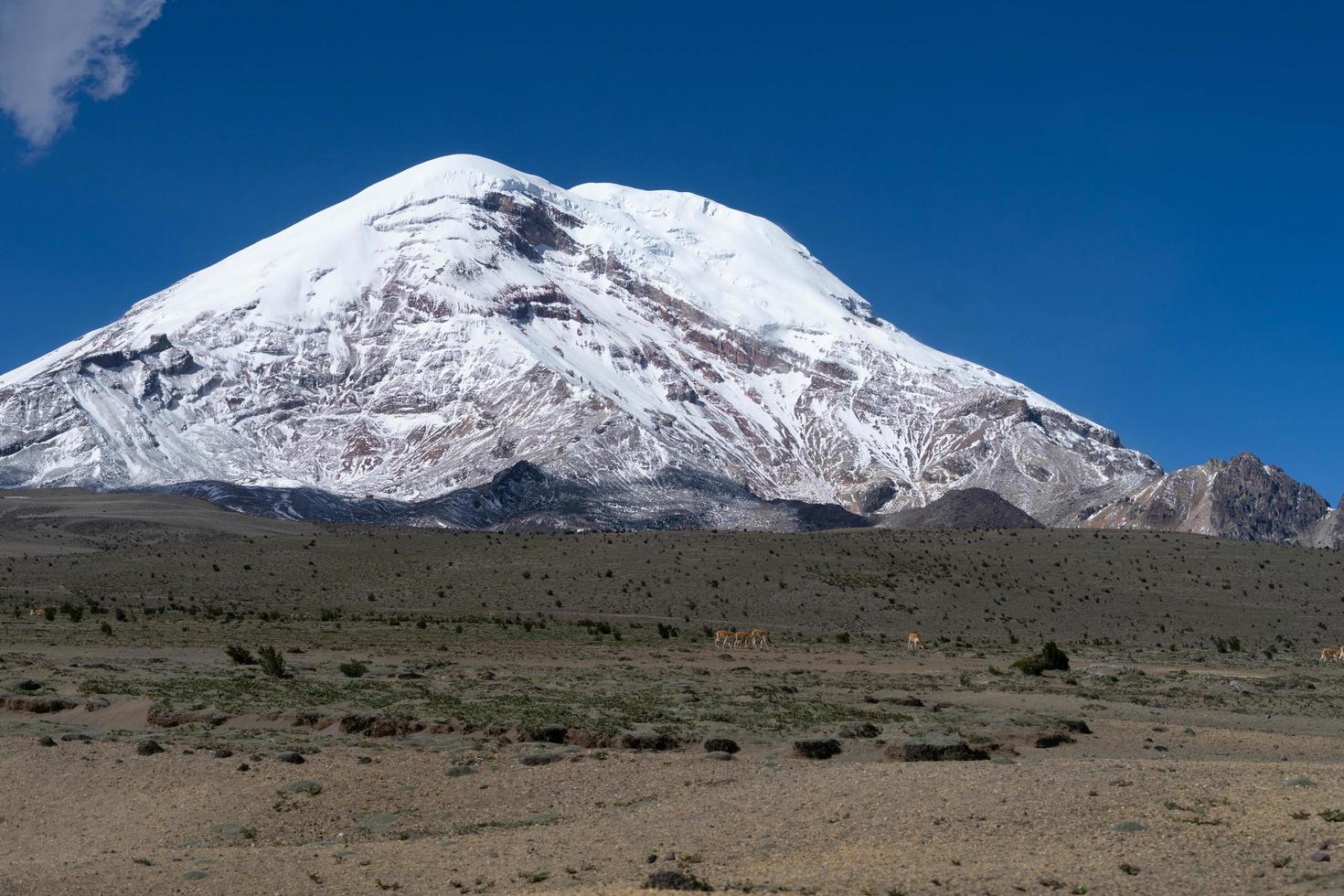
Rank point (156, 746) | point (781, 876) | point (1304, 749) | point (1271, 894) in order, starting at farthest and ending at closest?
point (1304, 749) → point (156, 746) → point (781, 876) → point (1271, 894)

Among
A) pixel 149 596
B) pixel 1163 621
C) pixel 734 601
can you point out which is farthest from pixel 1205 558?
pixel 149 596

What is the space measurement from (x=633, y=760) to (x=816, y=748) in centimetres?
304

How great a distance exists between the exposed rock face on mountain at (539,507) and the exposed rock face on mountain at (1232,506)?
37.1m

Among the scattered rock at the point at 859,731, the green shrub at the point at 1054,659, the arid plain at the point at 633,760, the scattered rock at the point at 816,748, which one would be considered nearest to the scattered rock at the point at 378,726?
the arid plain at the point at 633,760

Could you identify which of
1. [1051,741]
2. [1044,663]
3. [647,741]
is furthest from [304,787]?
[1044,663]

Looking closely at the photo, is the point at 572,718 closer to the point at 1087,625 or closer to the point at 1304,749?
the point at 1304,749

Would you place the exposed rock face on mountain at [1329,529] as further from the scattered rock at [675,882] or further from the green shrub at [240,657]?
the scattered rock at [675,882]

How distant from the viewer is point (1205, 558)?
84.0 meters

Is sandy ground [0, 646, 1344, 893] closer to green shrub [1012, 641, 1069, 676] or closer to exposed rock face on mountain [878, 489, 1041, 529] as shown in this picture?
green shrub [1012, 641, 1069, 676]

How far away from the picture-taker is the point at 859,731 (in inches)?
909

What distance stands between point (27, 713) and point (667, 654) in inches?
889

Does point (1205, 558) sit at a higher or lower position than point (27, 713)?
higher

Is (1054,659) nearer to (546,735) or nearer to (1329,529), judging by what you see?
(546,735)

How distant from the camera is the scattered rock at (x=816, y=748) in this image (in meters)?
21.1
